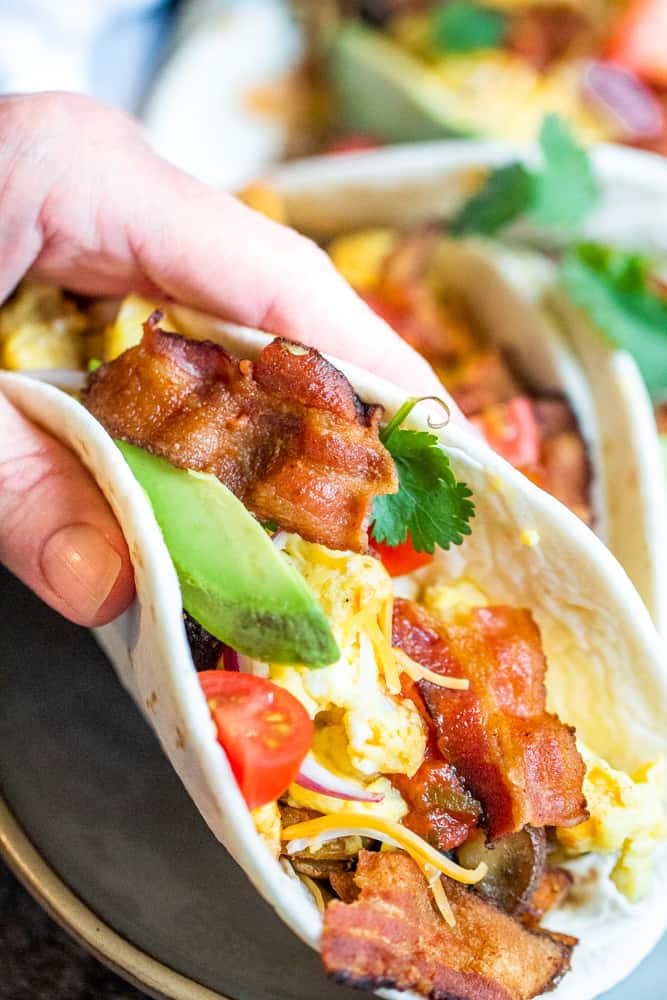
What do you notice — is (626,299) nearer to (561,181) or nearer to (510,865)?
(561,181)

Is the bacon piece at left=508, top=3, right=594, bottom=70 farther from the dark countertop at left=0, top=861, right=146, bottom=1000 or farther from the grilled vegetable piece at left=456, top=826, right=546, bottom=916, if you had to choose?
the dark countertop at left=0, top=861, right=146, bottom=1000

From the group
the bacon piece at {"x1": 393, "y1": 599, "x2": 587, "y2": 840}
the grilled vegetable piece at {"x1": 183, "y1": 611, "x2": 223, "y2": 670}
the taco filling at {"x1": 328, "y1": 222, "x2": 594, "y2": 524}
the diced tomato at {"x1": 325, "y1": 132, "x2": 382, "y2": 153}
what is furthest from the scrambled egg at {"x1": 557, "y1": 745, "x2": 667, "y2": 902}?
the diced tomato at {"x1": 325, "y1": 132, "x2": 382, "y2": 153}

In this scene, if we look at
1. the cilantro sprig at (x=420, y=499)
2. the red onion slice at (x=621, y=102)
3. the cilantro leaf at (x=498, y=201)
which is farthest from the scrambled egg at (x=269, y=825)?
the red onion slice at (x=621, y=102)

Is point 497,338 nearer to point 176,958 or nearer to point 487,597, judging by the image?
point 487,597

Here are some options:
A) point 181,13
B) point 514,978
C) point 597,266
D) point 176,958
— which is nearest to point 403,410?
point 514,978

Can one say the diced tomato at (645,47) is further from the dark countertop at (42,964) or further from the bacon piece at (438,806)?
the dark countertop at (42,964)

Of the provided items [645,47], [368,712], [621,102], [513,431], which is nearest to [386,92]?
[621,102]
